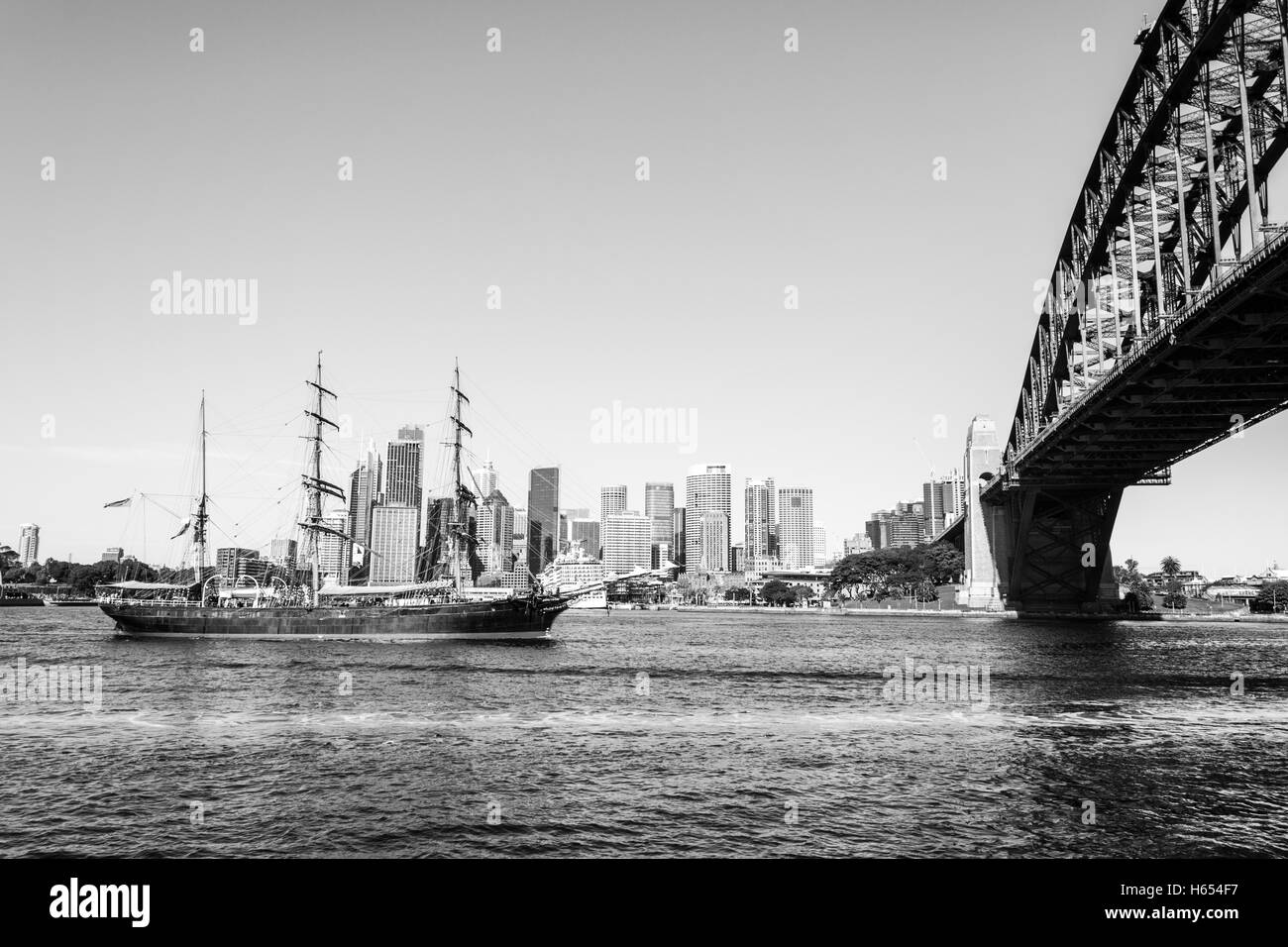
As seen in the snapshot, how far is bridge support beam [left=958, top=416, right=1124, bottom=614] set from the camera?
121m

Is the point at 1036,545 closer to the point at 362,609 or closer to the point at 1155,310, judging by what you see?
the point at 1155,310

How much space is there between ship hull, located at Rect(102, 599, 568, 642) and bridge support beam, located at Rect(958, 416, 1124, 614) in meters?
70.0

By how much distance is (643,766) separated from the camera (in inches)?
858

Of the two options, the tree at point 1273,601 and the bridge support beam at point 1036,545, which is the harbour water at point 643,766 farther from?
the tree at point 1273,601

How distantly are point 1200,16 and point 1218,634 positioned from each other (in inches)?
2330

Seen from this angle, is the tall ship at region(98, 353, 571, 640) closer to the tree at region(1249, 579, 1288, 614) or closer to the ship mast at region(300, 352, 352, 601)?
the ship mast at region(300, 352, 352, 601)

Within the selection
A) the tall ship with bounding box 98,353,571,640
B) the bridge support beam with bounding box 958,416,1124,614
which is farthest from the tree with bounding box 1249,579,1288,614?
the tall ship with bounding box 98,353,571,640

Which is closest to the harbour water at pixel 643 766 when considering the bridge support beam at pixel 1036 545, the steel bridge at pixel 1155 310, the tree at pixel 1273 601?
the steel bridge at pixel 1155 310

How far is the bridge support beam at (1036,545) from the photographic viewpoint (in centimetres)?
12094

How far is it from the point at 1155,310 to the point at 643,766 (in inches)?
3219

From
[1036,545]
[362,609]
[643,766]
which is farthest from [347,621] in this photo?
[1036,545]

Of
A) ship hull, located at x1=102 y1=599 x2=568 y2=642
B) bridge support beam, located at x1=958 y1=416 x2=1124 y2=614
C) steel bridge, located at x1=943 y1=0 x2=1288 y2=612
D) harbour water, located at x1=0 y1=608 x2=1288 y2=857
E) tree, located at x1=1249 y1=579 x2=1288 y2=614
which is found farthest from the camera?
tree, located at x1=1249 y1=579 x2=1288 y2=614

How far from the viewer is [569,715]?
30.0m
